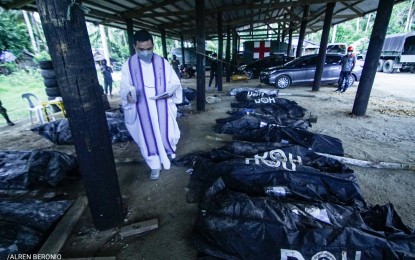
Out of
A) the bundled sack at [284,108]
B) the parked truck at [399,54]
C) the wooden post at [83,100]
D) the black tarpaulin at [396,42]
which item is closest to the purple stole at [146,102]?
the wooden post at [83,100]

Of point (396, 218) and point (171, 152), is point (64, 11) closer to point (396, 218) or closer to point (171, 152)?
point (171, 152)

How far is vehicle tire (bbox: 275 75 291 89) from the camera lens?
10.2 m

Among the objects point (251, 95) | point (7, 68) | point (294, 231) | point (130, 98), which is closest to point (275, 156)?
point (294, 231)

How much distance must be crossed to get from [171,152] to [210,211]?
1.63m

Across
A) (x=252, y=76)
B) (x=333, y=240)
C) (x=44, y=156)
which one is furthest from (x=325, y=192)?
(x=252, y=76)

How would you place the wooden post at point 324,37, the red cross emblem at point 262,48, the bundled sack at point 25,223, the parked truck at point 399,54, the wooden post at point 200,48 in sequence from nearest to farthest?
the bundled sack at point 25,223 < the wooden post at point 200,48 < the wooden post at point 324,37 < the parked truck at point 399,54 < the red cross emblem at point 262,48

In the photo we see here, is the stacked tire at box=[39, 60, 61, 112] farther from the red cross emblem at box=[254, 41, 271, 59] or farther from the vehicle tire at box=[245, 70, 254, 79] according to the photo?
the red cross emblem at box=[254, 41, 271, 59]

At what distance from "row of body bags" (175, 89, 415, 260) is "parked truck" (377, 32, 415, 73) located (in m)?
17.8

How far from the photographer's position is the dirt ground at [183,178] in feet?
6.76

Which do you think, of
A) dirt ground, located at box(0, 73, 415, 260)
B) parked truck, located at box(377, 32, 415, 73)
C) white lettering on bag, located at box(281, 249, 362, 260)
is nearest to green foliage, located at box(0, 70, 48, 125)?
dirt ground, located at box(0, 73, 415, 260)

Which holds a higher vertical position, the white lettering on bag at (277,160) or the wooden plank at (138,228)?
the white lettering on bag at (277,160)

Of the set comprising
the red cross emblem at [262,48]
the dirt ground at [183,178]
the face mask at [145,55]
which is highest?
the red cross emblem at [262,48]

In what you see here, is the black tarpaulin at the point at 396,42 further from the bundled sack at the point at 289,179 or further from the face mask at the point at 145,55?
the face mask at the point at 145,55

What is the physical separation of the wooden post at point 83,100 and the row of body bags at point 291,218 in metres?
0.97
